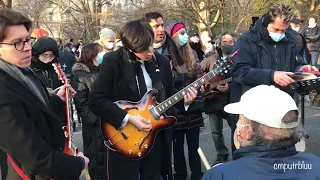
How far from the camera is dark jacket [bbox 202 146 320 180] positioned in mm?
1717

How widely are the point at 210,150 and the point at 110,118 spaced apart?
314 centimetres

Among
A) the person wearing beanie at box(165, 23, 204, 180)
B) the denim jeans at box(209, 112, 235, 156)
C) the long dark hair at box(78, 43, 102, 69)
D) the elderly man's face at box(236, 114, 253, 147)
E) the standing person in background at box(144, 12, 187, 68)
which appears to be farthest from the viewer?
the denim jeans at box(209, 112, 235, 156)

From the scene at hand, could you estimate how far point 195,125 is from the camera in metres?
4.30

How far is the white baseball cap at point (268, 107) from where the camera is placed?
5.80ft


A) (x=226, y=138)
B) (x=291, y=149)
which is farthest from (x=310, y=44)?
(x=291, y=149)

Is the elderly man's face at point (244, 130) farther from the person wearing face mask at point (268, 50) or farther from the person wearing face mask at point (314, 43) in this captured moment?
the person wearing face mask at point (314, 43)

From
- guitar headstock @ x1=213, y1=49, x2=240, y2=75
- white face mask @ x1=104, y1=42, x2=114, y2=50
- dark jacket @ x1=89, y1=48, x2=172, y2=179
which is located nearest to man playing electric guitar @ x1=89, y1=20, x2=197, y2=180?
dark jacket @ x1=89, y1=48, x2=172, y2=179

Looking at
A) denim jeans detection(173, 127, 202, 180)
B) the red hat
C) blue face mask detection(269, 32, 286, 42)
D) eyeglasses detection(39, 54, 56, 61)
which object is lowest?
denim jeans detection(173, 127, 202, 180)

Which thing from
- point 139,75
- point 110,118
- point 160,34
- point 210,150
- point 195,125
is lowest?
point 210,150

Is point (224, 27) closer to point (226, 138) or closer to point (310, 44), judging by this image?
point (310, 44)

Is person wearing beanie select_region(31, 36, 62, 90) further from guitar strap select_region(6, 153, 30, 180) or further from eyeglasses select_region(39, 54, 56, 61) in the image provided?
guitar strap select_region(6, 153, 30, 180)

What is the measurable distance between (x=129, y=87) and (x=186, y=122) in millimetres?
1342

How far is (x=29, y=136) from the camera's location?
5.97ft

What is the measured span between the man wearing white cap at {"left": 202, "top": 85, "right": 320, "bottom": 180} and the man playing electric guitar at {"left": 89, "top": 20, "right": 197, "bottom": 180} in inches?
53.6
